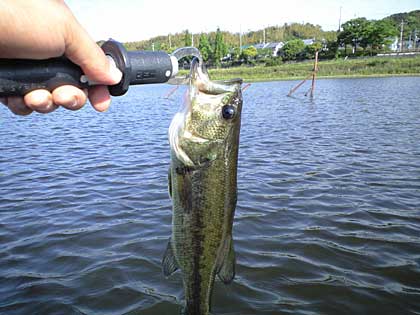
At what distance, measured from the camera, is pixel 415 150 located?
1195 centimetres

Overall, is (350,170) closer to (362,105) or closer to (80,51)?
(80,51)

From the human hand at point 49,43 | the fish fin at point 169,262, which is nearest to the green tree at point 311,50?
the fish fin at point 169,262

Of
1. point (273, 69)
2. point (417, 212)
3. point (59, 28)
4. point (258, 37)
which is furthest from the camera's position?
point (258, 37)

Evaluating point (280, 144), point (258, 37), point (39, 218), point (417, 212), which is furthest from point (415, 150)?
point (258, 37)

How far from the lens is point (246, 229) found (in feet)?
22.3

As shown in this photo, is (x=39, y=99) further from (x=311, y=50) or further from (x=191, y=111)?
(x=311, y=50)

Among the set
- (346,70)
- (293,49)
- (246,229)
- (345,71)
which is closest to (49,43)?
(246,229)

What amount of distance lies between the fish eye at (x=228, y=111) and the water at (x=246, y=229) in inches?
121

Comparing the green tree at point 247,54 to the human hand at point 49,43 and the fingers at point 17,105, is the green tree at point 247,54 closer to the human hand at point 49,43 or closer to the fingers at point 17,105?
the fingers at point 17,105

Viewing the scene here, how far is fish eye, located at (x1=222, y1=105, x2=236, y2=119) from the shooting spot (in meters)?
2.51

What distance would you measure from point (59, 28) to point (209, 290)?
6.88 ft

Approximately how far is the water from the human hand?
333 cm

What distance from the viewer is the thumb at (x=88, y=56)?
6.61ft

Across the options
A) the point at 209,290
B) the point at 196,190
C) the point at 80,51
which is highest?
the point at 80,51
